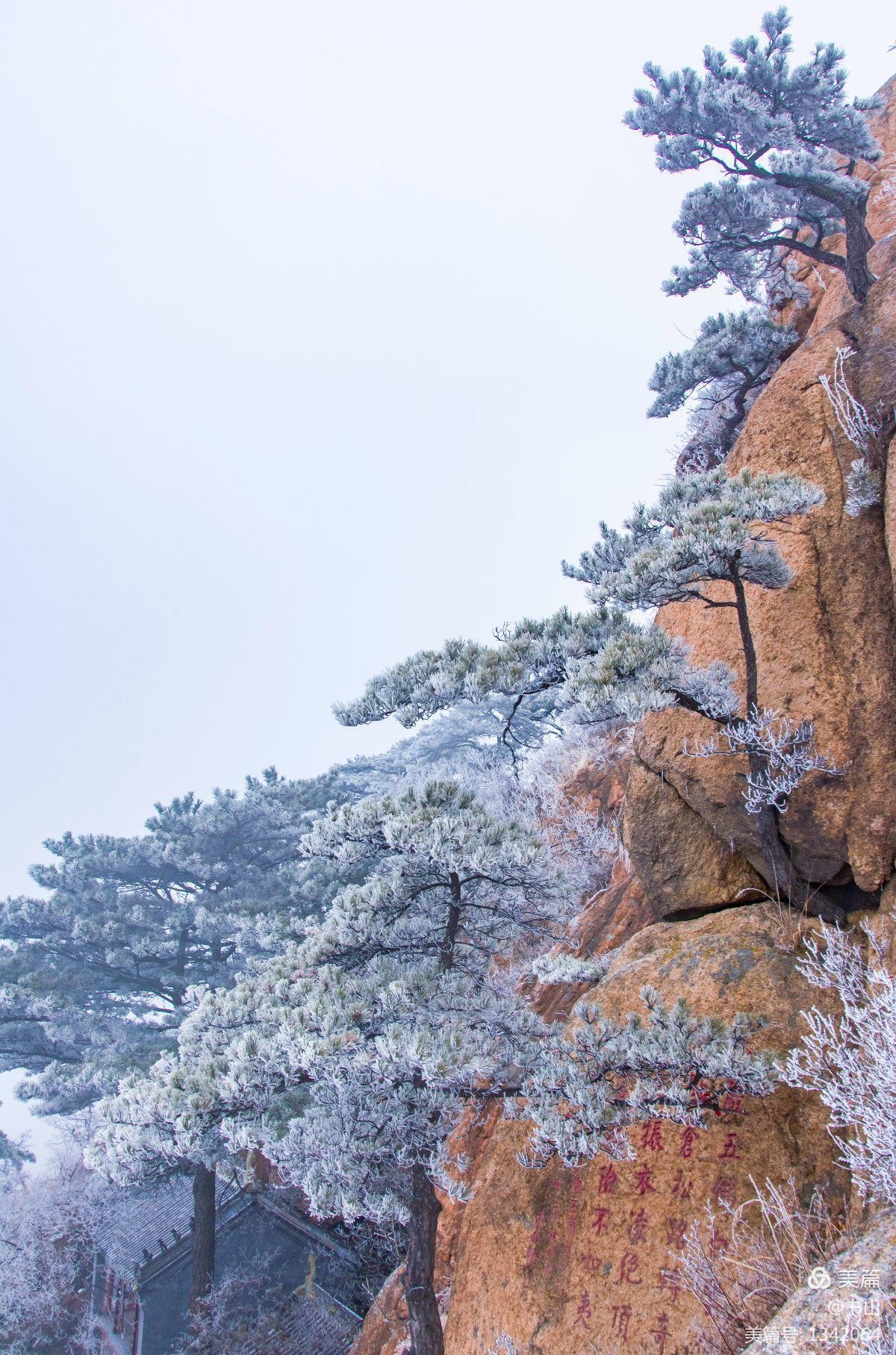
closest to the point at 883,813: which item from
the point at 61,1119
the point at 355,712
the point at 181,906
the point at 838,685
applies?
the point at 838,685

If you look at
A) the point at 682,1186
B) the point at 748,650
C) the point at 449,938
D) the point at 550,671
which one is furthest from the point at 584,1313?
the point at 748,650

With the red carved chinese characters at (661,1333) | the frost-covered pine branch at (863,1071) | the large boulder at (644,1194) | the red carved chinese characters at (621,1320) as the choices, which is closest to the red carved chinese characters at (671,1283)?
the large boulder at (644,1194)

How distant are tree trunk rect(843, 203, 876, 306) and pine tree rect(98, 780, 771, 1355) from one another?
734 centimetres

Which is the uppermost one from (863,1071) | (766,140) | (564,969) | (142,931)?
(766,140)

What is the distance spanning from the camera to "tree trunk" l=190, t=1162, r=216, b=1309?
13.9 meters

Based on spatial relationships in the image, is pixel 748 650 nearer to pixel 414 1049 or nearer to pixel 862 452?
pixel 862 452

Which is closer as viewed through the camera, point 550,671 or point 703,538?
point 703,538

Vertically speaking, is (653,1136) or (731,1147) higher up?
(653,1136)

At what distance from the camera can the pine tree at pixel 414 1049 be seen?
219 inches

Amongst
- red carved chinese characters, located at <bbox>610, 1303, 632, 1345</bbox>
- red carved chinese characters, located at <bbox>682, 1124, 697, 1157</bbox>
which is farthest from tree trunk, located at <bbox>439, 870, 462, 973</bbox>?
red carved chinese characters, located at <bbox>610, 1303, 632, 1345</bbox>

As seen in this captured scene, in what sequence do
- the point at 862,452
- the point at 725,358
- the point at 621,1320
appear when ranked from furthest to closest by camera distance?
1. the point at 725,358
2. the point at 862,452
3. the point at 621,1320

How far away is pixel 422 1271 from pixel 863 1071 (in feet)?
15.6

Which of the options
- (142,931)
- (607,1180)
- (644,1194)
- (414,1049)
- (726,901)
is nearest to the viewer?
(414,1049)

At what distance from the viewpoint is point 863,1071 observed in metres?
4.73
